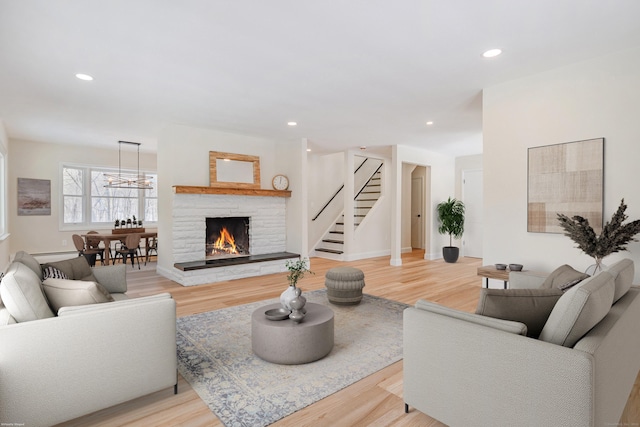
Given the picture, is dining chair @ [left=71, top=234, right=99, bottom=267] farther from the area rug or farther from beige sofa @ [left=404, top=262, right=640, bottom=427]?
beige sofa @ [left=404, top=262, right=640, bottom=427]

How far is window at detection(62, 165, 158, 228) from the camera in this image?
778 centimetres

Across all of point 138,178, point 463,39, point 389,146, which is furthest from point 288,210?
point 463,39

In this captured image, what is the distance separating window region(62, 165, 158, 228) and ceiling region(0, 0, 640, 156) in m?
2.93

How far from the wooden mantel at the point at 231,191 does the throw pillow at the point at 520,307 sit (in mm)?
4863

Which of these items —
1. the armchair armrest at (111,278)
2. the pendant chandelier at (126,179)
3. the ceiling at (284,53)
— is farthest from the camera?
the pendant chandelier at (126,179)

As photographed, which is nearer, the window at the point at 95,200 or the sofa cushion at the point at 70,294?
the sofa cushion at the point at 70,294

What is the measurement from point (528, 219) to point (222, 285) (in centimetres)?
429

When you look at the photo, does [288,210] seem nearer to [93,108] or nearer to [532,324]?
[93,108]

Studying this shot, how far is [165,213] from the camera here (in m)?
5.86

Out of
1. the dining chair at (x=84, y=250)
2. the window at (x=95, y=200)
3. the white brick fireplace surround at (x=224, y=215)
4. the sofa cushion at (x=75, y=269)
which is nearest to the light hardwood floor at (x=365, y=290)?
the white brick fireplace surround at (x=224, y=215)

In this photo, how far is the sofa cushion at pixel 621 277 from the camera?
6.48 feet

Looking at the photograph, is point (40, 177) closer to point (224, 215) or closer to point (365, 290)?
point (224, 215)

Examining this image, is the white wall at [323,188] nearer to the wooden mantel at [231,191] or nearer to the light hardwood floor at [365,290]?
the light hardwood floor at [365,290]

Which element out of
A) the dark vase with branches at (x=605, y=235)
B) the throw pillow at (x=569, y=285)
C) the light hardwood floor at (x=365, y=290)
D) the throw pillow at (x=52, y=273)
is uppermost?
the dark vase with branches at (x=605, y=235)
